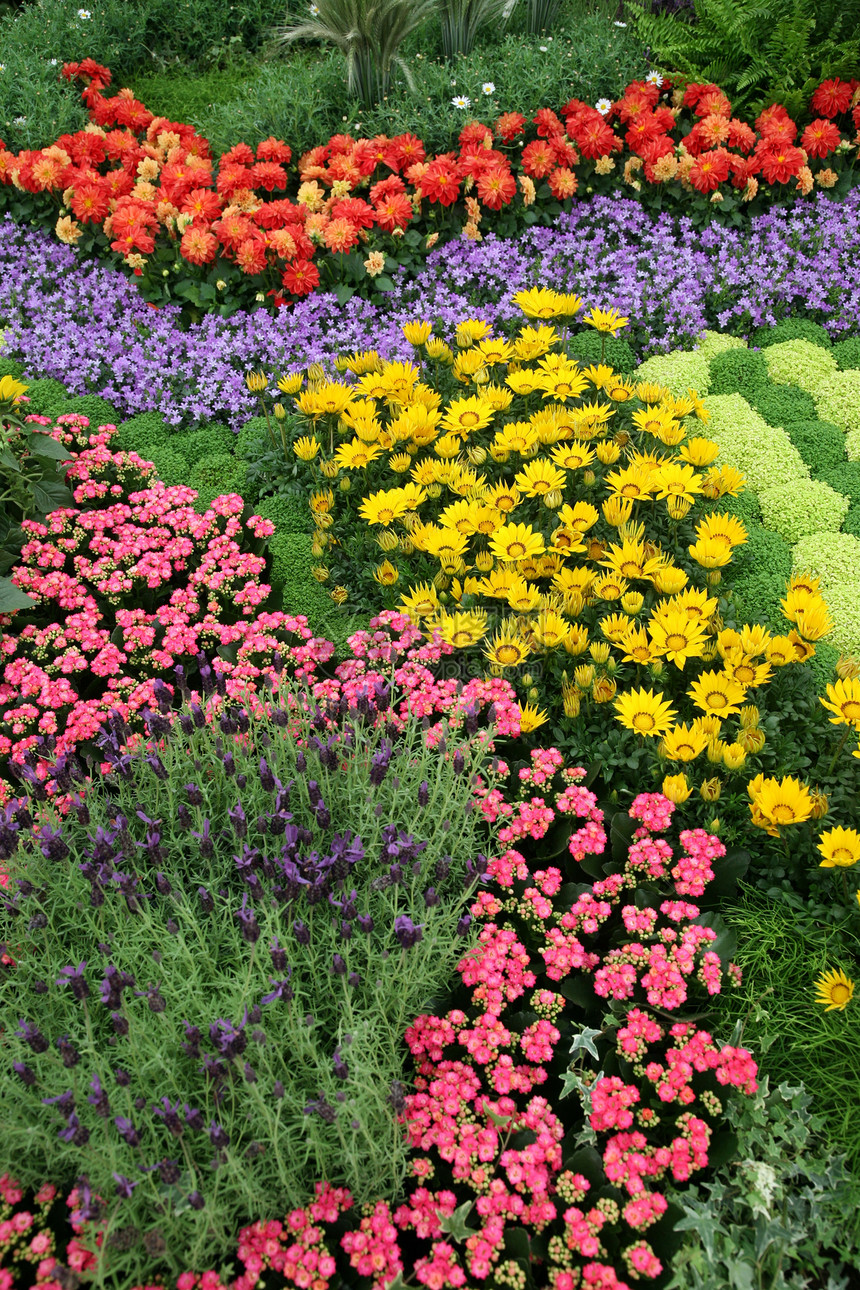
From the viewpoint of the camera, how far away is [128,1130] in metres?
1.41

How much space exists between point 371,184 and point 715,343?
7.03ft

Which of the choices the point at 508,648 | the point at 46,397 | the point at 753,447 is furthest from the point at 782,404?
the point at 46,397

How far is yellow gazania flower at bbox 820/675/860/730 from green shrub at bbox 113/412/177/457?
9.47 ft

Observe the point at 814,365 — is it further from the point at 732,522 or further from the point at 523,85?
the point at 523,85

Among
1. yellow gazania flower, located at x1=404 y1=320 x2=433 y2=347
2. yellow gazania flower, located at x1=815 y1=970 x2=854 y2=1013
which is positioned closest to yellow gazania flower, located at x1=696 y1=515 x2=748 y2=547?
yellow gazania flower, located at x1=815 y1=970 x2=854 y2=1013

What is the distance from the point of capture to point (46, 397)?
398cm

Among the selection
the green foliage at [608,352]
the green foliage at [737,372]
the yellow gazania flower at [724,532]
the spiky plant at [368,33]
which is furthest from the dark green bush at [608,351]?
the spiky plant at [368,33]

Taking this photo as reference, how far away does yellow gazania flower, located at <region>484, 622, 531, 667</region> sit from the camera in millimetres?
2408

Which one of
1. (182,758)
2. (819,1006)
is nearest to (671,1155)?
(819,1006)

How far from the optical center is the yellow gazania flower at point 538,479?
2.77 metres

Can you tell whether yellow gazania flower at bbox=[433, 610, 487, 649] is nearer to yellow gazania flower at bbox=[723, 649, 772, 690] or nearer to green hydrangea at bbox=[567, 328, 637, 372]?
yellow gazania flower at bbox=[723, 649, 772, 690]

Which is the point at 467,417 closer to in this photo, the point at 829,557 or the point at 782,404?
the point at 829,557

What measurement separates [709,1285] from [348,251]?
4357 mm

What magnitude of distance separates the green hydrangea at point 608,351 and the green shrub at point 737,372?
0.39 metres
